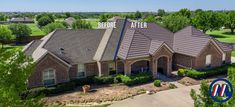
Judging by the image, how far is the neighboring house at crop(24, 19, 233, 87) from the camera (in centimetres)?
3200

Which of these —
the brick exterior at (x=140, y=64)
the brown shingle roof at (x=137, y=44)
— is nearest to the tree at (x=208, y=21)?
the brick exterior at (x=140, y=64)

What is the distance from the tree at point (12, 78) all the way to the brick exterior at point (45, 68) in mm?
17404

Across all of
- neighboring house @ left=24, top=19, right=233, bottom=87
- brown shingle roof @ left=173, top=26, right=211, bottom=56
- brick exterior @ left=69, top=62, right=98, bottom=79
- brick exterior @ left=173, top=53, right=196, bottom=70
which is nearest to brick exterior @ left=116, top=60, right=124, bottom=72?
neighboring house @ left=24, top=19, right=233, bottom=87

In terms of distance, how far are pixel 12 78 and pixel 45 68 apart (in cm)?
1862

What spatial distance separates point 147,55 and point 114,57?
15.0 feet

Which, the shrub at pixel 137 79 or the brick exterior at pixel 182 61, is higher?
the brick exterior at pixel 182 61

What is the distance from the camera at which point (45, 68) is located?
31.2 metres

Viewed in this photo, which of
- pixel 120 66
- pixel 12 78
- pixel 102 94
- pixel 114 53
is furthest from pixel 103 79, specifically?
pixel 12 78

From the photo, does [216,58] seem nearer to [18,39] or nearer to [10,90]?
[10,90]

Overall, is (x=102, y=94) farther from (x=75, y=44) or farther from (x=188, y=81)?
(x=188, y=81)

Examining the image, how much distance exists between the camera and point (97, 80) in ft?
110

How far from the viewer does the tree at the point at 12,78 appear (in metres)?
12.1

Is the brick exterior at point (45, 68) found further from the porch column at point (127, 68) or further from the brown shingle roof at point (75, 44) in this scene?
the porch column at point (127, 68)

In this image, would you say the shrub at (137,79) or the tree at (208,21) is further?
the tree at (208,21)
